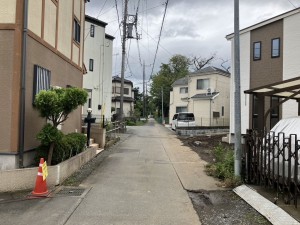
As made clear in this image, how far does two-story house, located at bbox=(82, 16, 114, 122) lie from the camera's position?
1298 inches

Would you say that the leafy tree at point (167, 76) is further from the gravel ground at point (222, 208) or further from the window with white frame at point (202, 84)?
the gravel ground at point (222, 208)

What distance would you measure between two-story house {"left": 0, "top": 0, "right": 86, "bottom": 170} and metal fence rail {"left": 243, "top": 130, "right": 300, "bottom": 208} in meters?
5.65

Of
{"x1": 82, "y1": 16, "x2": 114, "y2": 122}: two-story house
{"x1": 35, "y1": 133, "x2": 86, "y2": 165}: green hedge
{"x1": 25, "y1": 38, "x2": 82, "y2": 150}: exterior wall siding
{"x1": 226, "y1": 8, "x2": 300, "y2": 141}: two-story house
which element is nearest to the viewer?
{"x1": 25, "y1": 38, "x2": 82, "y2": 150}: exterior wall siding

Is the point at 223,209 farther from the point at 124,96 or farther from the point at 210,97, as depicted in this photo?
the point at 124,96

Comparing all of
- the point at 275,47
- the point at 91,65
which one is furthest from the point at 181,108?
the point at 275,47

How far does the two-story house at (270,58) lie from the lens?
55.3ft

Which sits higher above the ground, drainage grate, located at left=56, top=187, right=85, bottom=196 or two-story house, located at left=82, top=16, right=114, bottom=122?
two-story house, located at left=82, top=16, right=114, bottom=122

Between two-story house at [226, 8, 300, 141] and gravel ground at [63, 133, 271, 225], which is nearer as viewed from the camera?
gravel ground at [63, 133, 271, 225]

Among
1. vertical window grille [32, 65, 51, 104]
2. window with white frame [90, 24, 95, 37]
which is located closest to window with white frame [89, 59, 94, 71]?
window with white frame [90, 24, 95, 37]

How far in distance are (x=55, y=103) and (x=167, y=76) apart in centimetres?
6963

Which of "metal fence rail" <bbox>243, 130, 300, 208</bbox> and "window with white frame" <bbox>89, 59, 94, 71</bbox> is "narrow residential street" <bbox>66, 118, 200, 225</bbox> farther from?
"window with white frame" <bbox>89, 59, 94, 71</bbox>

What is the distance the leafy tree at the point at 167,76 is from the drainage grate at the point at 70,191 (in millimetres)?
66319

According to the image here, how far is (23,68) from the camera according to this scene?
8781 millimetres

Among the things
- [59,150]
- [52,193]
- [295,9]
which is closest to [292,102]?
[295,9]
